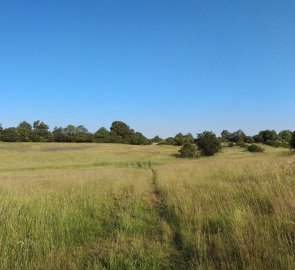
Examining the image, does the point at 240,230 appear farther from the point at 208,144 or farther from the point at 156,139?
the point at 156,139

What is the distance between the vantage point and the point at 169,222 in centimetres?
744

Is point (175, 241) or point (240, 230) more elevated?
point (240, 230)

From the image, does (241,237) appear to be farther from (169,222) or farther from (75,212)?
(75,212)

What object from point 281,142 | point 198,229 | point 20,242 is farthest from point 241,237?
point 281,142

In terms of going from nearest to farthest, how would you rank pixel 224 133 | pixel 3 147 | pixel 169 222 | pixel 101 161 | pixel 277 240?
pixel 277 240
pixel 169 222
pixel 101 161
pixel 3 147
pixel 224 133

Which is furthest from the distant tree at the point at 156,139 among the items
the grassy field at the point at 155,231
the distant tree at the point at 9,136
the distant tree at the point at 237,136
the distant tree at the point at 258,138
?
the grassy field at the point at 155,231

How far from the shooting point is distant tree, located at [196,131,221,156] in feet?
186

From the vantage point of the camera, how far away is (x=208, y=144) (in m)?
56.6

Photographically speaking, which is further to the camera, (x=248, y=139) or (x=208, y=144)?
(x=248, y=139)

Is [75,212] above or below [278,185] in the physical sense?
below

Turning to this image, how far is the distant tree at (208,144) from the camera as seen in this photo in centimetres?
5662

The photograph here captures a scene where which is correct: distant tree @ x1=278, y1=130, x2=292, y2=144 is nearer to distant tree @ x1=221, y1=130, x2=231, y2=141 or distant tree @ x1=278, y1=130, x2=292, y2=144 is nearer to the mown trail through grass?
distant tree @ x1=221, y1=130, x2=231, y2=141

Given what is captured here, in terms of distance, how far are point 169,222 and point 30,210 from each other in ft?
10.6

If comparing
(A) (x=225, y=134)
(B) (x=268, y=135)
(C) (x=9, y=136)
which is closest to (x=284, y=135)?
(B) (x=268, y=135)
